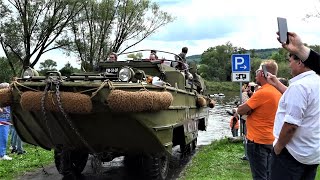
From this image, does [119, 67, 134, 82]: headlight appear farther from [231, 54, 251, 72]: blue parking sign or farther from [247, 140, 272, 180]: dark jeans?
[231, 54, 251, 72]: blue parking sign

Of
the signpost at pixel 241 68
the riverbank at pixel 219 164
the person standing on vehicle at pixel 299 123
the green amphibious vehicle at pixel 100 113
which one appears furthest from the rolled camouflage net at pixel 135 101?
the signpost at pixel 241 68

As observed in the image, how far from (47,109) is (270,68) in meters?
3.11

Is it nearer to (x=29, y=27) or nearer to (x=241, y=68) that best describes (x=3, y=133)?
(x=241, y=68)

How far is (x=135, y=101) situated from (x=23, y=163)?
478 cm

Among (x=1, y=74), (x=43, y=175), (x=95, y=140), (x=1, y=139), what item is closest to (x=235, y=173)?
(x=95, y=140)

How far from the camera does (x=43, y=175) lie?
31.0ft

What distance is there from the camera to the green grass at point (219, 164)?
29.0ft

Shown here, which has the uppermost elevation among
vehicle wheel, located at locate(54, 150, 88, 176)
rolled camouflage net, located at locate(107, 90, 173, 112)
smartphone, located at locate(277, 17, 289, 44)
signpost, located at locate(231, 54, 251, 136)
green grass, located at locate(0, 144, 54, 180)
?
smartphone, located at locate(277, 17, 289, 44)

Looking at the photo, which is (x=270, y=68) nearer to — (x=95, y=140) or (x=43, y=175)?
(x=95, y=140)

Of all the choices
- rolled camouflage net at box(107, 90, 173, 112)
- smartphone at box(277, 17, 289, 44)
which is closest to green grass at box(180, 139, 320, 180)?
rolled camouflage net at box(107, 90, 173, 112)

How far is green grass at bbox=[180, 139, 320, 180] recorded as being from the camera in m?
8.84

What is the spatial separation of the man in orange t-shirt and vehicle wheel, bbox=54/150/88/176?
365cm

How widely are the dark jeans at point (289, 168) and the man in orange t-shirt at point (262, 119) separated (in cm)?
171

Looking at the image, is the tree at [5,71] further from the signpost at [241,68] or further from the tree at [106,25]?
the signpost at [241,68]
